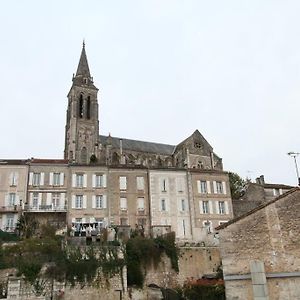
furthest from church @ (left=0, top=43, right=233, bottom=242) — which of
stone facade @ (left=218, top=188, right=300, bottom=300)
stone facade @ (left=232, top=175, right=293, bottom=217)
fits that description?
stone facade @ (left=218, top=188, right=300, bottom=300)

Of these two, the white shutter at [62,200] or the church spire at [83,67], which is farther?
the church spire at [83,67]

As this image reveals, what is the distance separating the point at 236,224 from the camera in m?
15.0

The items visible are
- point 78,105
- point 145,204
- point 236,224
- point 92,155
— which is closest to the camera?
point 236,224

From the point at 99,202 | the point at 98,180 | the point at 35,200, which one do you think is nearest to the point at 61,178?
the point at 35,200

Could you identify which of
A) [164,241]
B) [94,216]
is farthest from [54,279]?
[94,216]

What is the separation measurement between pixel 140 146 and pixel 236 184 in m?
14.5

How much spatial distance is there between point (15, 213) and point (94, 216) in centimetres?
680

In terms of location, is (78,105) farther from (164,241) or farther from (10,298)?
(10,298)

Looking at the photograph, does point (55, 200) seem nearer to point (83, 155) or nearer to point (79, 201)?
point (79, 201)

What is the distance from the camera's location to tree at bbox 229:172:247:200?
164ft

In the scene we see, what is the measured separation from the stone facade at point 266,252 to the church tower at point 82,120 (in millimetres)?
36322

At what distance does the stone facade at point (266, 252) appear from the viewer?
537 inches

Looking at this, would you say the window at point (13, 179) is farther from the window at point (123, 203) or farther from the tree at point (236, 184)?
the tree at point (236, 184)

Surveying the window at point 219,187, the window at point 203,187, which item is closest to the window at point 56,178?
the window at point 203,187
